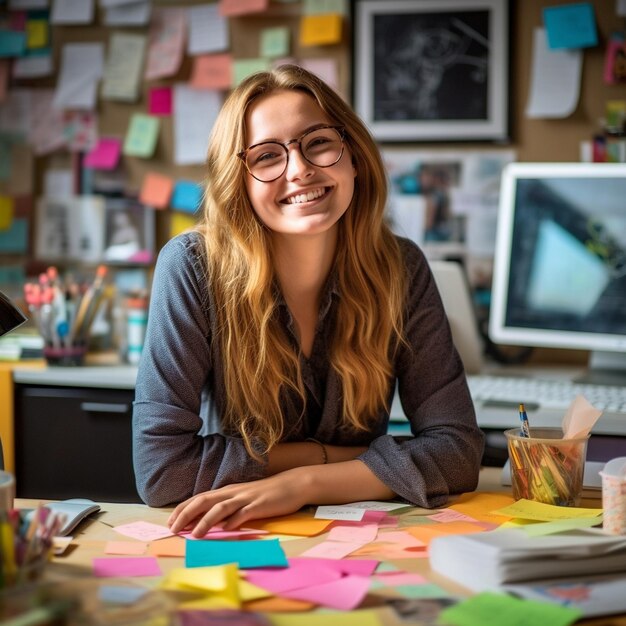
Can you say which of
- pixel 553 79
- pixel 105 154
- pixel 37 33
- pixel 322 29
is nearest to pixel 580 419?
pixel 553 79

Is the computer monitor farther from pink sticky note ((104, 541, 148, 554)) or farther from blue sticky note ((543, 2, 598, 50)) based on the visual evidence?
pink sticky note ((104, 541, 148, 554))

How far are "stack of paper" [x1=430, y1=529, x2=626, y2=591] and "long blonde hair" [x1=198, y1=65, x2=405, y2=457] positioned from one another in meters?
0.47

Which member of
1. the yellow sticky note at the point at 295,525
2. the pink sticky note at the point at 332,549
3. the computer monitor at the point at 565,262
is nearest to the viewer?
the pink sticky note at the point at 332,549

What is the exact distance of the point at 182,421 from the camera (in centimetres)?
145

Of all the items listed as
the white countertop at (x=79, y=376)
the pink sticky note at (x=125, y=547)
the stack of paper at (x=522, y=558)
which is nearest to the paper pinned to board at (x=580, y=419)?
the stack of paper at (x=522, y=558)

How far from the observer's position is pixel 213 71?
2.80 m

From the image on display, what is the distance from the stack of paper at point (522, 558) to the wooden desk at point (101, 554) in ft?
0.07

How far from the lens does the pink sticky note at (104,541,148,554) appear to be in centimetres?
118

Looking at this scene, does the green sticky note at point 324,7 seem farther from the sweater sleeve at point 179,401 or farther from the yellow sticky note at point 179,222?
the sweater sleeve at point 179,401

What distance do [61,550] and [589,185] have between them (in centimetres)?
156

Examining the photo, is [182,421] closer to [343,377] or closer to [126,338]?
[343,377]

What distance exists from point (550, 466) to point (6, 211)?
2.10 metres

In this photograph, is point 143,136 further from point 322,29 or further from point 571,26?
point 571,26

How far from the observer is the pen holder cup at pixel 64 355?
2422 mm
